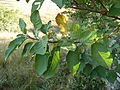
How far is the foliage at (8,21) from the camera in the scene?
29.5 ft

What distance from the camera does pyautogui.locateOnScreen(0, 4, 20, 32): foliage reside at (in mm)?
8977

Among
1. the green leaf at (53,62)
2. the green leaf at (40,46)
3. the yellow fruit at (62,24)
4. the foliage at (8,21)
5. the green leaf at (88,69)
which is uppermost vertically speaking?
the green leaf at (40,46)

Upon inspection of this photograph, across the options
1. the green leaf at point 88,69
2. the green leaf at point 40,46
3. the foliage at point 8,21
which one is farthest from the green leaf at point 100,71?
the foliage at point 8,21

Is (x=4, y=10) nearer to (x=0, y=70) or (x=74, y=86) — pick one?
(x=0, y=70)

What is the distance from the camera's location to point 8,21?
361 inches

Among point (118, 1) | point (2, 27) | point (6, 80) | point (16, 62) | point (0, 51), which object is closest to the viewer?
point (118, 1)

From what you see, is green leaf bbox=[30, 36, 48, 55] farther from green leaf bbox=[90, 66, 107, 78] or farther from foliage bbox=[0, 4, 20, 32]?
foliage bbox=[0, 4, 20, 32]

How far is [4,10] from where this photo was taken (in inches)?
363

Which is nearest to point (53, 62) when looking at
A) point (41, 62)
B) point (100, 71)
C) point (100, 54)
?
point (41, 62)

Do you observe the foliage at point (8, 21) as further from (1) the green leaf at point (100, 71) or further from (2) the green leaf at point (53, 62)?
(2) the green leaf at point (53, 62)

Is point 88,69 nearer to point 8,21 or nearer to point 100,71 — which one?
point 100,71

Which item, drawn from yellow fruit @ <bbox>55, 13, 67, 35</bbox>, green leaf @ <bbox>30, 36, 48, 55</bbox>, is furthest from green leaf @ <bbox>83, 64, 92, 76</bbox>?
green leaf @ <bbox>30, 36, 48, 55</bbox>

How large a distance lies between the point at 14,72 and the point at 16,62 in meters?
0.65

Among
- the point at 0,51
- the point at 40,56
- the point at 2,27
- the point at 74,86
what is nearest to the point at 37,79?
the point at 74,86
